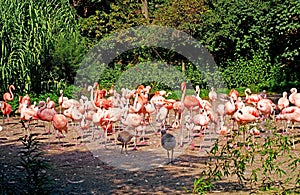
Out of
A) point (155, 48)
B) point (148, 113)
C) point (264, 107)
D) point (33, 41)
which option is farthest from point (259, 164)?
point (155, 48)

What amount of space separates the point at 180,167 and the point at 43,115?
127 inches

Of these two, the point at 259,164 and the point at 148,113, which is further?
the point at 148,113

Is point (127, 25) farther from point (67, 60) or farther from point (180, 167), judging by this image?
point (180, 167)

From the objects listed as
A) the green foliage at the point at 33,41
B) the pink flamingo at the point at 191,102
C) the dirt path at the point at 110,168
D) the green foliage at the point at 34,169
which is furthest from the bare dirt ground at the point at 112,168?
the green foliage at the point at 33,41

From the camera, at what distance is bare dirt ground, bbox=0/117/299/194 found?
6.65 metres

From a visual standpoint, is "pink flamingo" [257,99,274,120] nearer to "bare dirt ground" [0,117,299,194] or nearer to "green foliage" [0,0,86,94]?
"bare dirt ground" [0,117,299,194]

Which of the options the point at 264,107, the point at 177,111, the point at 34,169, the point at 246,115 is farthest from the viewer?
the point at 177,111

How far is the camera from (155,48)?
1908 centimetres

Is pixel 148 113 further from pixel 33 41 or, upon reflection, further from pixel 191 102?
pixel 33 41

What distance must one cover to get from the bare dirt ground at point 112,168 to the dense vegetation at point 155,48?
186 inches

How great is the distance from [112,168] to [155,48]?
1153 centimetres

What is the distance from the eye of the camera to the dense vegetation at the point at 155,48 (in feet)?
48.1

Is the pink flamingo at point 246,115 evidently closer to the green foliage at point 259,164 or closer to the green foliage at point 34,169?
the green foliage at point 259,164

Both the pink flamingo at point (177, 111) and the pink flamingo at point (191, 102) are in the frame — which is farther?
the pink flamingo at point (191, 102)
